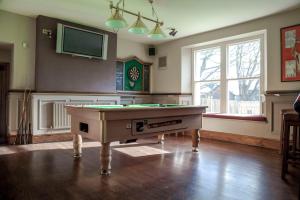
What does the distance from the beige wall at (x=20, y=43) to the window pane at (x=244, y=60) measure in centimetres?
415

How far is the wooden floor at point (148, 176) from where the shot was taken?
201cm

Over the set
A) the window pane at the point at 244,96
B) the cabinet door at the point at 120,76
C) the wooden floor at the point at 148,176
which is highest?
the cabinet door at the point at 120,76

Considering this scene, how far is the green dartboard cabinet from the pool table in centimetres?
279

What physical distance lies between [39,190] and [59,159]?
1.10 meters

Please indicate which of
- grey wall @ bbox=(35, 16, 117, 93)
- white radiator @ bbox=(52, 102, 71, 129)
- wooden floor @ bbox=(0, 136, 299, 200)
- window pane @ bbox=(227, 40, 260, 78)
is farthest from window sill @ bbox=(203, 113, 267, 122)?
white radiator @ bbox=(52, 102, 71, 129)

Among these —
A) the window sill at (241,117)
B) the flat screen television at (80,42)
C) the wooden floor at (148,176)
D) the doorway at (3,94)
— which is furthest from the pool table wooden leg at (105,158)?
the doorway at (3,94)

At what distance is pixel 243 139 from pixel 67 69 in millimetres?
3860

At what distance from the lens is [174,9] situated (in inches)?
152

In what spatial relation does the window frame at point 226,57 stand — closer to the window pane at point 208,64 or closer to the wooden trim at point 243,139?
the window pane at point 208,64

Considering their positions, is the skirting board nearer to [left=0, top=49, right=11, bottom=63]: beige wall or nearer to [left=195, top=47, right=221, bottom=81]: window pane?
[left=195, top=47, right=221, bottom=81]: window pane

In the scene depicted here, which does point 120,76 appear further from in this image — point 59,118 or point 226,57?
point 226,57

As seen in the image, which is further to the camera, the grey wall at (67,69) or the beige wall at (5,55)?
the beige wall at (5,55)

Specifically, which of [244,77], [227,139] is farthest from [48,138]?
[244,77]

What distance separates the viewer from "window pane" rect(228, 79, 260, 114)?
14.9 feet
